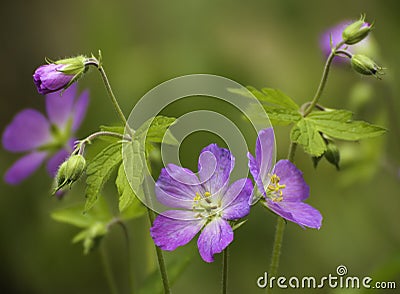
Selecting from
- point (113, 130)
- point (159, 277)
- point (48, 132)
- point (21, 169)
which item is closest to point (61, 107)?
point (48, 132)

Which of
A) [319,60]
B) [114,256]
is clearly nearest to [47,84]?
[114,256]

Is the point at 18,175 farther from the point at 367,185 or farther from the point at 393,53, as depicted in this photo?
the point at 393,53

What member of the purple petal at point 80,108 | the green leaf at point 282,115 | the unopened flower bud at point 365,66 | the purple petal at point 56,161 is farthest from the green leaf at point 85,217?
the unopened flower bud at point 365,66

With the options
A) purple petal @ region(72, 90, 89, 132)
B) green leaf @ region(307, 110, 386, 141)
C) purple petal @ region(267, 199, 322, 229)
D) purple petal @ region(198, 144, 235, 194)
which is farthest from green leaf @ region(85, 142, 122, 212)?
purple petal @ region(72, 90, 89, 132)

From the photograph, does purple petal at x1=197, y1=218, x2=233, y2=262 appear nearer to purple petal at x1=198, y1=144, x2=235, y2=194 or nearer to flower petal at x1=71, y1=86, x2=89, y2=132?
purple petal at x1=198, y1=144, x2=235, y2=194

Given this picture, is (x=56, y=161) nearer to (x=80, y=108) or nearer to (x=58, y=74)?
(x=80, y=108)
